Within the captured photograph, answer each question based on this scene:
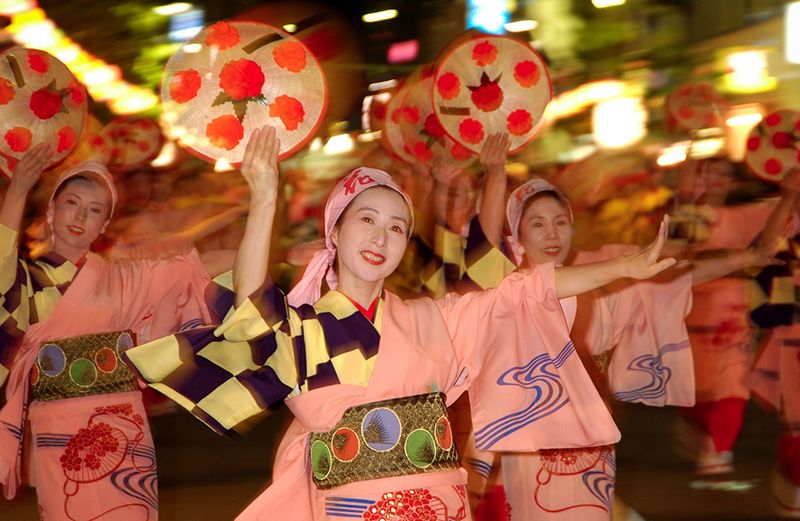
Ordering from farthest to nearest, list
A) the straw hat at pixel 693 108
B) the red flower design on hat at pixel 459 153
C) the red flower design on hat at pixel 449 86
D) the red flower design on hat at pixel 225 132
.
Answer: the straw hat at pixel 693 108, the red flower design on hat at pixel 459 153, the red flower design on hat at pixel 449 86, the red flower design on hat at pixel 225 132

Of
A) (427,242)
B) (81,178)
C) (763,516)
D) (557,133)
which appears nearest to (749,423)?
(557,133)

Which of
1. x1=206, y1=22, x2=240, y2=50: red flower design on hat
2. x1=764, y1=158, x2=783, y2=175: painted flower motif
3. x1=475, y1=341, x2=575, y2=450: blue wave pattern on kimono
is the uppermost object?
x1=764, y1=158, x2=783, y2=175: painted flower motif

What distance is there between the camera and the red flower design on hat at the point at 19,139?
16.4 ft

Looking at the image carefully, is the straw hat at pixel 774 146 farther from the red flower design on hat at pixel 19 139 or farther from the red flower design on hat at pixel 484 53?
the red flower design on hat at pixel 19 139

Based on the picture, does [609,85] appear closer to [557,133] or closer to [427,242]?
[557,133]

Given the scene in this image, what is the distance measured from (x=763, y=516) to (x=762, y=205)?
2018mm

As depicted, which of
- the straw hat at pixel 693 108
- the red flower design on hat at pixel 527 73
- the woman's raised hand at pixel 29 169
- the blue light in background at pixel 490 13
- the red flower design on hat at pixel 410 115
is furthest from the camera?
the blue light in background at pixel 490 13

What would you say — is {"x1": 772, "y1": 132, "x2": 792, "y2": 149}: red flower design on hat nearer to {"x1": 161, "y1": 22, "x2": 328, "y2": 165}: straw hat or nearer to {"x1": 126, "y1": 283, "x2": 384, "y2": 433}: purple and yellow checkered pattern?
{"x1": 161, "y1": 22, "x2": 328, "y2": 165}: straw hat

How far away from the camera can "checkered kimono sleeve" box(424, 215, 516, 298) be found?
16.3ft

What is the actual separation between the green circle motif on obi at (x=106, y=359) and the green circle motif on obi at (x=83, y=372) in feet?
0.10

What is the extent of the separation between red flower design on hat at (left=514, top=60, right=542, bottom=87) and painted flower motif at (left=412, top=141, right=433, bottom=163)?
0.95 m

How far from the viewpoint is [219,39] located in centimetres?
391

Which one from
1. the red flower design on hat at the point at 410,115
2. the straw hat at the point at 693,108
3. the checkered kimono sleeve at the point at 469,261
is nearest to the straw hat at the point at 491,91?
the checkered kimono sleeve at the point at 469,261

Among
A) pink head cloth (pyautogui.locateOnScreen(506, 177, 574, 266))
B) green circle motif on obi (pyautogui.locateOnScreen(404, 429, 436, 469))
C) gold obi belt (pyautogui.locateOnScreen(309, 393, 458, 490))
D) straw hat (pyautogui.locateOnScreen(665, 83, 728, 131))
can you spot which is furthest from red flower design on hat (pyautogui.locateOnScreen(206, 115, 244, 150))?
straw hat (pyautogui.locateOnScreen(665, 83, 728, 131))
